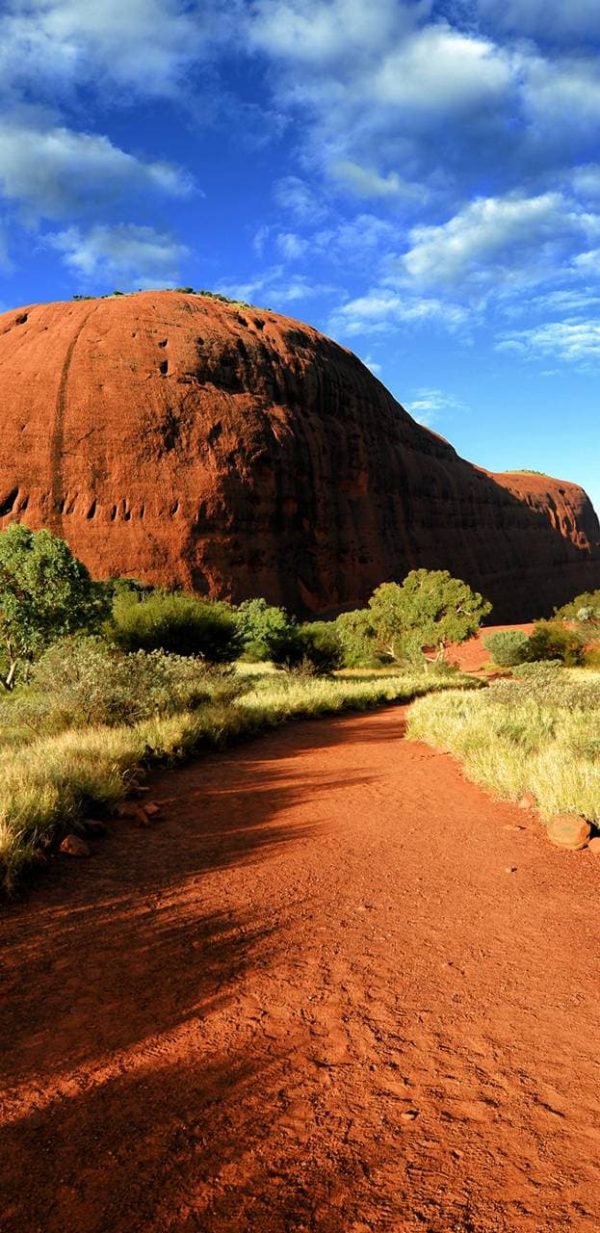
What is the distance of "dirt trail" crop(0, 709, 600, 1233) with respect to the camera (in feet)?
6.82

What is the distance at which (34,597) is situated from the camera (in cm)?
1472

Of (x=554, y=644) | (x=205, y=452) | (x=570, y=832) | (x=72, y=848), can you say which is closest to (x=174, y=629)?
(x=72, y=848)

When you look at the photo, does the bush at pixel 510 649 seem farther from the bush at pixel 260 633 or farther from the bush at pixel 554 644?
the bush at pixel 260 633

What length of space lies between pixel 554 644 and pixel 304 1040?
28.5m

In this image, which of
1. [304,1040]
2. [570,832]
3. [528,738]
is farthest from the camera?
[528,738]

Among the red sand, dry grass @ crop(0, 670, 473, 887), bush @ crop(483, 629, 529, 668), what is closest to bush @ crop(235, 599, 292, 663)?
dry grass @ crop(0, 670, 473, 887)

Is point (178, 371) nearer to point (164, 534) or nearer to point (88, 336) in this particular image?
point (88, 336)

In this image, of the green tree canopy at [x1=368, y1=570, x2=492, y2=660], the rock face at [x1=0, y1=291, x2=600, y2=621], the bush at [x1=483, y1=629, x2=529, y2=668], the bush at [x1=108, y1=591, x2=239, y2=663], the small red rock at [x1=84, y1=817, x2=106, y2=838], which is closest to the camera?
the small red rock at [x1=84, y1=817, x2=106, y2=838]

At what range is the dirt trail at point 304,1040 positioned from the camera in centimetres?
208

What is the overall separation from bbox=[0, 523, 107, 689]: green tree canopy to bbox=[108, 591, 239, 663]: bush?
311 centimetres

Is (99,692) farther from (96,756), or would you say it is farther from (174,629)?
(174,629)

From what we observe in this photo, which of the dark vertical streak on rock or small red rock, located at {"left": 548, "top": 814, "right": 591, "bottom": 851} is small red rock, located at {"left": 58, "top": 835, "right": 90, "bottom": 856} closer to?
small red rock, located at {"left": 548, "top": 814, "right": 591, "bottom": 851}

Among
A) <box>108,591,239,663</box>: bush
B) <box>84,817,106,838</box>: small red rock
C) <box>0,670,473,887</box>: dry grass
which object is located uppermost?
<box>108,591,239,663</box>: bush

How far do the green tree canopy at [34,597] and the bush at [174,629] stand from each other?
3107 mm
